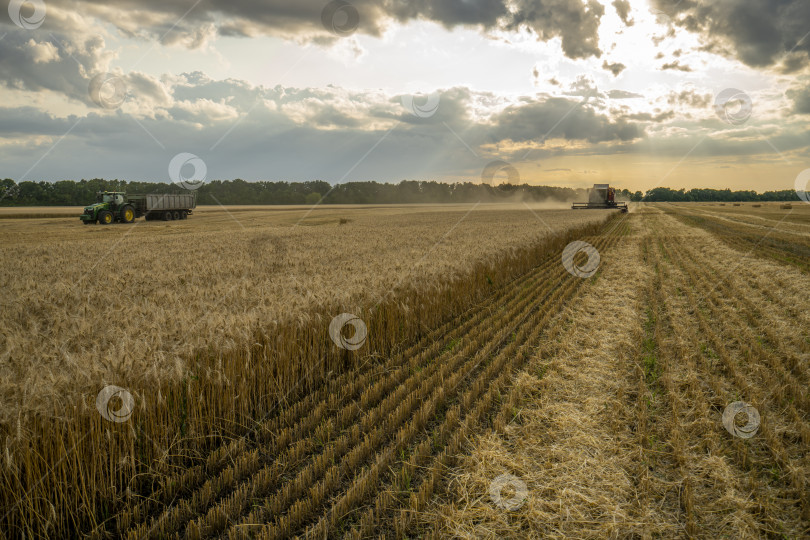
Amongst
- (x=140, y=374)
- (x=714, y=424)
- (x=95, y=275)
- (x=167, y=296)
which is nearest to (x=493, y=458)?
(x=714, y=424)

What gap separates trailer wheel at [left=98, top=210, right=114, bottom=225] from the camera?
33.9m

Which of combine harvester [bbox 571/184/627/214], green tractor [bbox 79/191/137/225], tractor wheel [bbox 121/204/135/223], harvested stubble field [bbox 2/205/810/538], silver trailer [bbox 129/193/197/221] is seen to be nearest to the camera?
harvested stubble field [bbox 2/205/810/538]

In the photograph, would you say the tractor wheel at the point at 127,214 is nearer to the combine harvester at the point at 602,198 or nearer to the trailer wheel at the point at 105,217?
the trailer wheel at the point at 105,217

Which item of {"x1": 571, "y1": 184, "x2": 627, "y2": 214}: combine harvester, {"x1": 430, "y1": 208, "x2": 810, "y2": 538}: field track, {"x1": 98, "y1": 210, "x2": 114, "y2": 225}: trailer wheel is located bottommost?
{"x1": 430, "y1": 208, "x2": 810, "y2": 538}: field track

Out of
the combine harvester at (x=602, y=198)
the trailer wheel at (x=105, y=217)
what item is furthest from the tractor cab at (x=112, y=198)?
the combine harvester at (x=602, y=198)

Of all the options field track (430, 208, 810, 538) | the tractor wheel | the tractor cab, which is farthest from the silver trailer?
field track (430, 208, 810, 538)

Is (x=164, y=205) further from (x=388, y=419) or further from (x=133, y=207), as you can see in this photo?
(x=388, y=419)

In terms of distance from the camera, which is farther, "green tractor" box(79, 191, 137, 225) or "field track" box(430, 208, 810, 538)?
"green tractor" box(79, 191, 137, 225)

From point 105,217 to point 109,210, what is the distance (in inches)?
41.5

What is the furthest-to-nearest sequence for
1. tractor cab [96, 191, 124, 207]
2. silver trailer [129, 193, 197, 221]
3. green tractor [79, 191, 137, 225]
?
silver trailer [129, 193, 197, 221] < tractor cab [96, 191, 124, 207] < green tractor [79, 191, 137, 225]

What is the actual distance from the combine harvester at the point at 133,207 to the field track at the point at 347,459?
38.2m

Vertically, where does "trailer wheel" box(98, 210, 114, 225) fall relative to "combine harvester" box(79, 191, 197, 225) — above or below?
below

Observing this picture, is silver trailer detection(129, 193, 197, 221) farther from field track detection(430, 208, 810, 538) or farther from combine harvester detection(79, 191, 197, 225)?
field track detection(430, 208, 810, 538)

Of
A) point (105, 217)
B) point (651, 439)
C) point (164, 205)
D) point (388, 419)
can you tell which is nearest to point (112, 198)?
point (105, 217)
